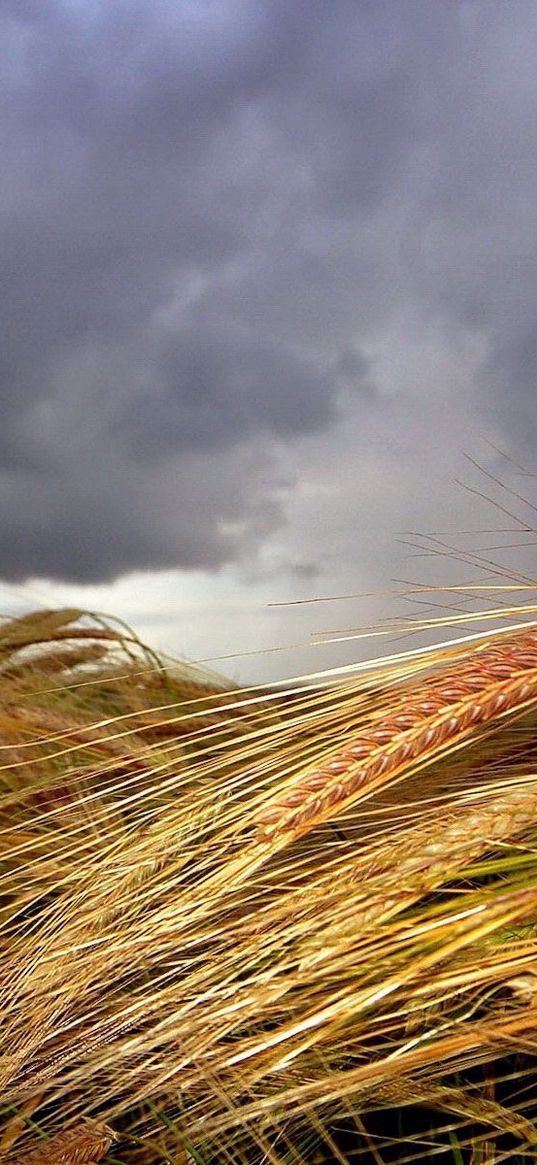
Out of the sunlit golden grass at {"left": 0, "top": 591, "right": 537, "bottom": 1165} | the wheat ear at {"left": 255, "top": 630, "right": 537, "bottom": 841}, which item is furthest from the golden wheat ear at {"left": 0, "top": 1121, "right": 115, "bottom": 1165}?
the wheat ear at {"left": 255, "top": 630, "right": 537, "bottom": 841}

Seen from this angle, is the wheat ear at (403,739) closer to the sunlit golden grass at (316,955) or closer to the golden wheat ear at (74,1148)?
the sunlit golden grass at (316,955)

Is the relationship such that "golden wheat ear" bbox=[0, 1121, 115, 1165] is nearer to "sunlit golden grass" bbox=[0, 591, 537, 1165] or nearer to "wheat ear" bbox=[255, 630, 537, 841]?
"sunlit golden grass" bbox=[0, 591, 537, 1165]

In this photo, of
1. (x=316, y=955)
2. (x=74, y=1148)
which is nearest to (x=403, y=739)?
(x=316, y=955)

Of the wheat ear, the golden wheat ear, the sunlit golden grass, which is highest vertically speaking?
the wheat ear

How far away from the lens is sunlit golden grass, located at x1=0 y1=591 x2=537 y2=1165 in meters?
0.84

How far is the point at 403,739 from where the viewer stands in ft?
2.86

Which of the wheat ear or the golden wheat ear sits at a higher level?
the wheat ear

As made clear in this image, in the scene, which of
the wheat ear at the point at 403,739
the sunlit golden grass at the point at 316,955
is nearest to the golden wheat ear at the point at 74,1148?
the sunlit golden grass at the point at 316,955

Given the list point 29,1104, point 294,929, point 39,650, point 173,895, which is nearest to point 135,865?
point 173,895

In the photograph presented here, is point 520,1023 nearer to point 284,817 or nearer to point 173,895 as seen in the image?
point 284,817

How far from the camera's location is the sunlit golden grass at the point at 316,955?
842mm

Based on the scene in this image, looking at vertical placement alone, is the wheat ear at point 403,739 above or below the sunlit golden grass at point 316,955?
above

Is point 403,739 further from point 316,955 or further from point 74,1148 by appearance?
point 74,1148

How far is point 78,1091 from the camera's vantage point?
111cm
